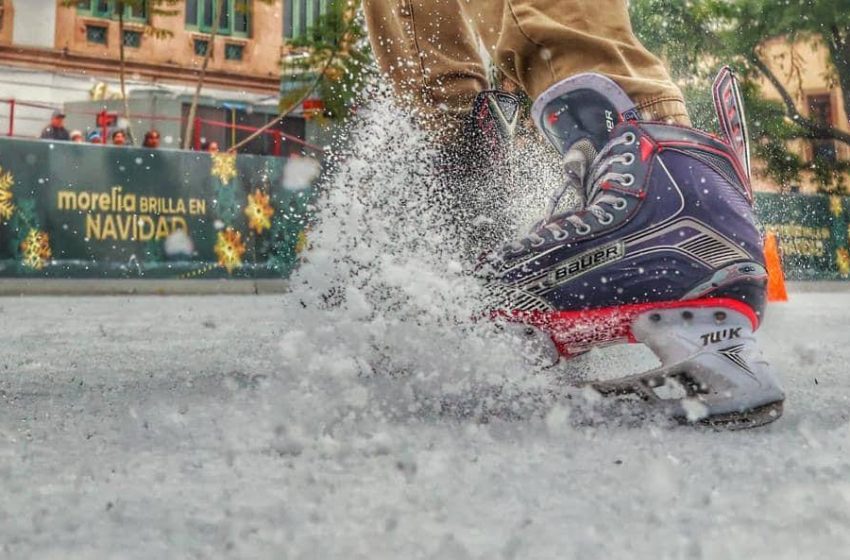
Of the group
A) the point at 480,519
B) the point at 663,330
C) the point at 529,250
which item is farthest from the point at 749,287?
the point at 480,519

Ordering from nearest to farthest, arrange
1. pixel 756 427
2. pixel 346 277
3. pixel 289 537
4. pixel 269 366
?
pixel 289 537
pixel 756 427
pixel 346 277
pixel 269 366

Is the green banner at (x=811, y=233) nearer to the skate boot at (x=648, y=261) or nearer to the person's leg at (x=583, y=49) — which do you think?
the person's leg at (x=583, y=49)

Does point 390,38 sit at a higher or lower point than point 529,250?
higher

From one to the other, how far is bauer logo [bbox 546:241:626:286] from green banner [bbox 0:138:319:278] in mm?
5358

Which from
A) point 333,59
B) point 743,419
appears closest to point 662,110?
point 743,419

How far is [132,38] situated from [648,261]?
17388 mm

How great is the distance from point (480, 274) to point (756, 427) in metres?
0.40

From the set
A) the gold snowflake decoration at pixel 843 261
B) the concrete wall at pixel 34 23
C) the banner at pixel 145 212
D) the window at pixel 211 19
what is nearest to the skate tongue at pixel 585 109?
the banner at pixel 145 212

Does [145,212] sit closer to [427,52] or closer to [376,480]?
[427,52]

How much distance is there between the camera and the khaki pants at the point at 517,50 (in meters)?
1.34

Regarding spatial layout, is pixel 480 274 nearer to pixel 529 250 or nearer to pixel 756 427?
pixel 529 250

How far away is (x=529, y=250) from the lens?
4.17 feet

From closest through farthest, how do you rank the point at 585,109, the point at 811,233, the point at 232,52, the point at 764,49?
the point at 585,109, the point at 811,233, the point at 764,49, the point at 232,52

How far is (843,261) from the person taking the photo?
33.5 feet
